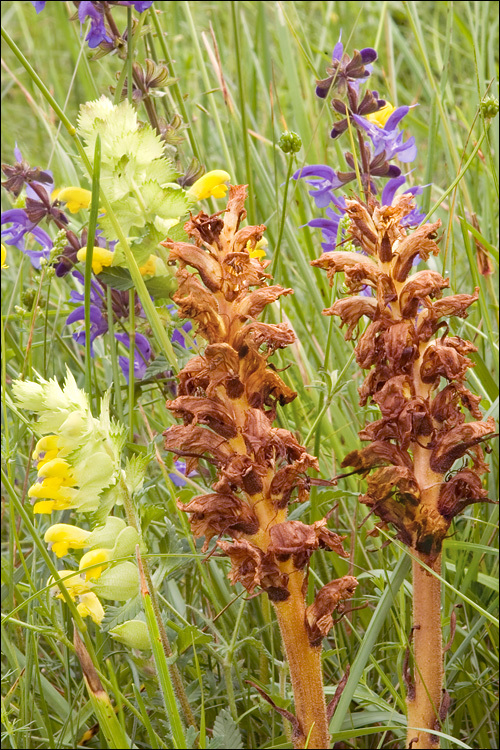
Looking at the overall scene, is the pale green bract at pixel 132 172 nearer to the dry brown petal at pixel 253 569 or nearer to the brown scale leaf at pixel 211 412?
the brown scale leaf at pixel 211 412

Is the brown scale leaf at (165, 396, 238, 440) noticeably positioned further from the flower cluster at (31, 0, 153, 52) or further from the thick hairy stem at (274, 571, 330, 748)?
the flower cluster at (31, 0, 153, 52)

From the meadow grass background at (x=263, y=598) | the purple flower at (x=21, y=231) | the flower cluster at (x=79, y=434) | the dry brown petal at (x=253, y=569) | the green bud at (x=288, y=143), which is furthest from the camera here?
the purple flower at (x=21, y=231)

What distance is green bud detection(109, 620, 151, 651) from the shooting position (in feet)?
2.88

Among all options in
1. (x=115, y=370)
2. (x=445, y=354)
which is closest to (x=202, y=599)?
(x=115, y=370)

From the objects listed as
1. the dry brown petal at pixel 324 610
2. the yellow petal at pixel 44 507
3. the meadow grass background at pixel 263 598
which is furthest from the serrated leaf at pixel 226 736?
the yellow petal at pixel 44 507

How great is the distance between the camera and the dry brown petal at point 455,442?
30.4 inches

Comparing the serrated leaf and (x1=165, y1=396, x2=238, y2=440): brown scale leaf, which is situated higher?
(x1=165, y1=396, x2=238, y2=440): brown scale leaf

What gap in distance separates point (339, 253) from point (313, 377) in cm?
69

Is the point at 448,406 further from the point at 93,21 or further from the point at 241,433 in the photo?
the point at 93,21

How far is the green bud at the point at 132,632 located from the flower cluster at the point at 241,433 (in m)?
0.18

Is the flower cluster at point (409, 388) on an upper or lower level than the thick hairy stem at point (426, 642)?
upper

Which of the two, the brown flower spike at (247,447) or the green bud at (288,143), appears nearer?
the brown flower spike at (247,447)

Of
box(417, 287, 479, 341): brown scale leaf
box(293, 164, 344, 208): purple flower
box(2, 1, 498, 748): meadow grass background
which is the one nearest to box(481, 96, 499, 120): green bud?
box(2, 1, 498, 748): meadow grass background

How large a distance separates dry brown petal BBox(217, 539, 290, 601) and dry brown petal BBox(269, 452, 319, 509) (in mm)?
50
